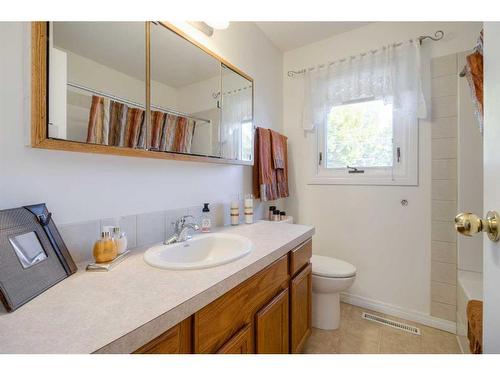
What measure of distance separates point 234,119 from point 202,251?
36.9 inches

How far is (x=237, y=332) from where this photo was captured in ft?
2.60

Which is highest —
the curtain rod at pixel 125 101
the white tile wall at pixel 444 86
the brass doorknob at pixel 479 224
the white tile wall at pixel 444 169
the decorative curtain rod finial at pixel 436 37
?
the decorative curtain rod finial at pixel 436 37

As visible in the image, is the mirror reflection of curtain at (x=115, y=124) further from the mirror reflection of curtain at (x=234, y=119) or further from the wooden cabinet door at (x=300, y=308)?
the wooden cabinet door at (x=300, y=308)

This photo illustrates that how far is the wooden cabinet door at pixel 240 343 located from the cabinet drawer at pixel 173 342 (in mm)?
170

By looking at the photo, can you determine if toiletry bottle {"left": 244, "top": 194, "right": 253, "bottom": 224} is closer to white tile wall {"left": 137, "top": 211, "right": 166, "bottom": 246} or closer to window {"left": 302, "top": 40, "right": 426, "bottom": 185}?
white tile wall {"left": 137, "top": 211, "right": 166, "bottom": 246}

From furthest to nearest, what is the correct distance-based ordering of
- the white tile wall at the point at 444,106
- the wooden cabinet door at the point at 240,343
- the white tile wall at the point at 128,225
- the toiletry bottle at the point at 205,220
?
the white tile wall at the point at 444,106 → the toiletry bottle at the point at 205,220 → the white tile wall at the point at 128,225 → the wooden cabinet door at the point at 240,343

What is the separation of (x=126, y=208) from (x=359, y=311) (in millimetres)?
1973

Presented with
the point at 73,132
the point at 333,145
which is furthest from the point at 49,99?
the point at 333,145

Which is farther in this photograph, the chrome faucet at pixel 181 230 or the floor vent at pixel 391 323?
the floor vent at pixel 391 323

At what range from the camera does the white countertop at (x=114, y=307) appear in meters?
0.42

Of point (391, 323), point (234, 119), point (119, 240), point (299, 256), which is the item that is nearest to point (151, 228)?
point (119, 240)

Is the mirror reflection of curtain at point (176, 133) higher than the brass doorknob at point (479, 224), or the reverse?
the mirror reflection of curtain at point (176, 133)

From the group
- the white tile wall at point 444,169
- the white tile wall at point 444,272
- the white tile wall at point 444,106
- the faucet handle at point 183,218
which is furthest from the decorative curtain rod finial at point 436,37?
the faucet handle at point 183,218

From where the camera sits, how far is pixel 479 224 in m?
0.49
